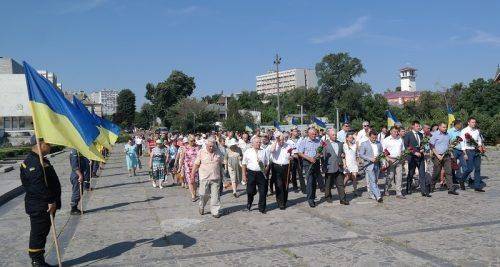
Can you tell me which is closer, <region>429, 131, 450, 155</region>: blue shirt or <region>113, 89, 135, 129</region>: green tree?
<region>429, 131, 450, 155</region>: blue shirt

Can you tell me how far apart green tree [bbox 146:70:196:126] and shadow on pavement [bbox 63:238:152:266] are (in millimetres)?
89082

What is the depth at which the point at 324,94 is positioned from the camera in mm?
95062

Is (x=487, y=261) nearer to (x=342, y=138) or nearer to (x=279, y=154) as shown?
(x=279, y=154)

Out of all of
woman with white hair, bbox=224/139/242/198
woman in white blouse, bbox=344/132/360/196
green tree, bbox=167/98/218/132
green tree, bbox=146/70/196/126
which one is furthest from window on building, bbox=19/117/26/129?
woman in white blouse, bbox=344/132/360/196

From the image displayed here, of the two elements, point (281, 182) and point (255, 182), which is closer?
point (255, 182)

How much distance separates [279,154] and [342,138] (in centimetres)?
497

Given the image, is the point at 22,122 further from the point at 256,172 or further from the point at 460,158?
the point at 460,158

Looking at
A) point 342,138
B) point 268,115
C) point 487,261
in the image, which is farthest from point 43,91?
point 268,115

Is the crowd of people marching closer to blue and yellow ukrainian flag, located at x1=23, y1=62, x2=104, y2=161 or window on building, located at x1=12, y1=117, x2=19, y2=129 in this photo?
blue and yellow ukrainian flag, located at x1=23, y1=62, x2=104, y2=161

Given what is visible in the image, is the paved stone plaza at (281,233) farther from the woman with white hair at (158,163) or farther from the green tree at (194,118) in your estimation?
the green tree at (194,118)

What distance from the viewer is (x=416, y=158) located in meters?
12.2

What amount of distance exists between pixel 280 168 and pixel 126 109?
123062 millimetres

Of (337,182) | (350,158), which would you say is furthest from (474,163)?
(337,182)

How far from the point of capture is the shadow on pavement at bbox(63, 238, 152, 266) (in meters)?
7.10
